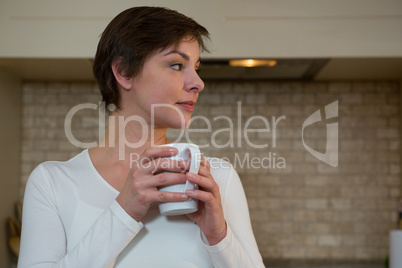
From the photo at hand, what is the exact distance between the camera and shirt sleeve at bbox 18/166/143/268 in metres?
0.74

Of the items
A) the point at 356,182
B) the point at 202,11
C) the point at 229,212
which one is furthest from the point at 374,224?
the point at 229,212

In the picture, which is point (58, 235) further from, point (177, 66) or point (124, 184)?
point (177, 66)

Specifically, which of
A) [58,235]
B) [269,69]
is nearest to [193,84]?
[58,235]

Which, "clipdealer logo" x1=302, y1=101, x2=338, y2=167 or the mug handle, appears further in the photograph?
"clipdealer logo" x1=302, y1=101, x2=338, y2=167

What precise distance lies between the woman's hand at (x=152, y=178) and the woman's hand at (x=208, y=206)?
0.02 m

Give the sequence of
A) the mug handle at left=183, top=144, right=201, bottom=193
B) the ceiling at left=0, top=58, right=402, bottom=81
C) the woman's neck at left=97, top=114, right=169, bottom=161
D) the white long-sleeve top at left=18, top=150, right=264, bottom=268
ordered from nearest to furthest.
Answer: the mug handle at left=183, top=144, right=201, bottom=193 < the white long-sleeve top at left=18, top=150, right=264, bottom=268 < the woman's neck at left=97, top=114, right=169, bottom=161 < the ceiling at left=0, top=58, right=402, bottom=81

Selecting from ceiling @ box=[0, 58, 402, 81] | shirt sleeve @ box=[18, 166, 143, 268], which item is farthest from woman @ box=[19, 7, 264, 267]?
ceiling @ box=[0, 58, 402, 81]

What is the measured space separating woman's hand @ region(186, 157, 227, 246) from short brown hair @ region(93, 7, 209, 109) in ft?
0.77

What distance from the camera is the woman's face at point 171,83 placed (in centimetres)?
84

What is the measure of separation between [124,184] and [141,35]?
27cm

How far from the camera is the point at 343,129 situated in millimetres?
2723

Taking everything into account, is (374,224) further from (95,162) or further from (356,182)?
(95,162)

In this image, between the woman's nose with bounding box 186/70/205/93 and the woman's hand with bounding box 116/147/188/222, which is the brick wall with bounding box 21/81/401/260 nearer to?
the woman's nose with bounding box 186/70/205/93

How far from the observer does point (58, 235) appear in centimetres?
85
